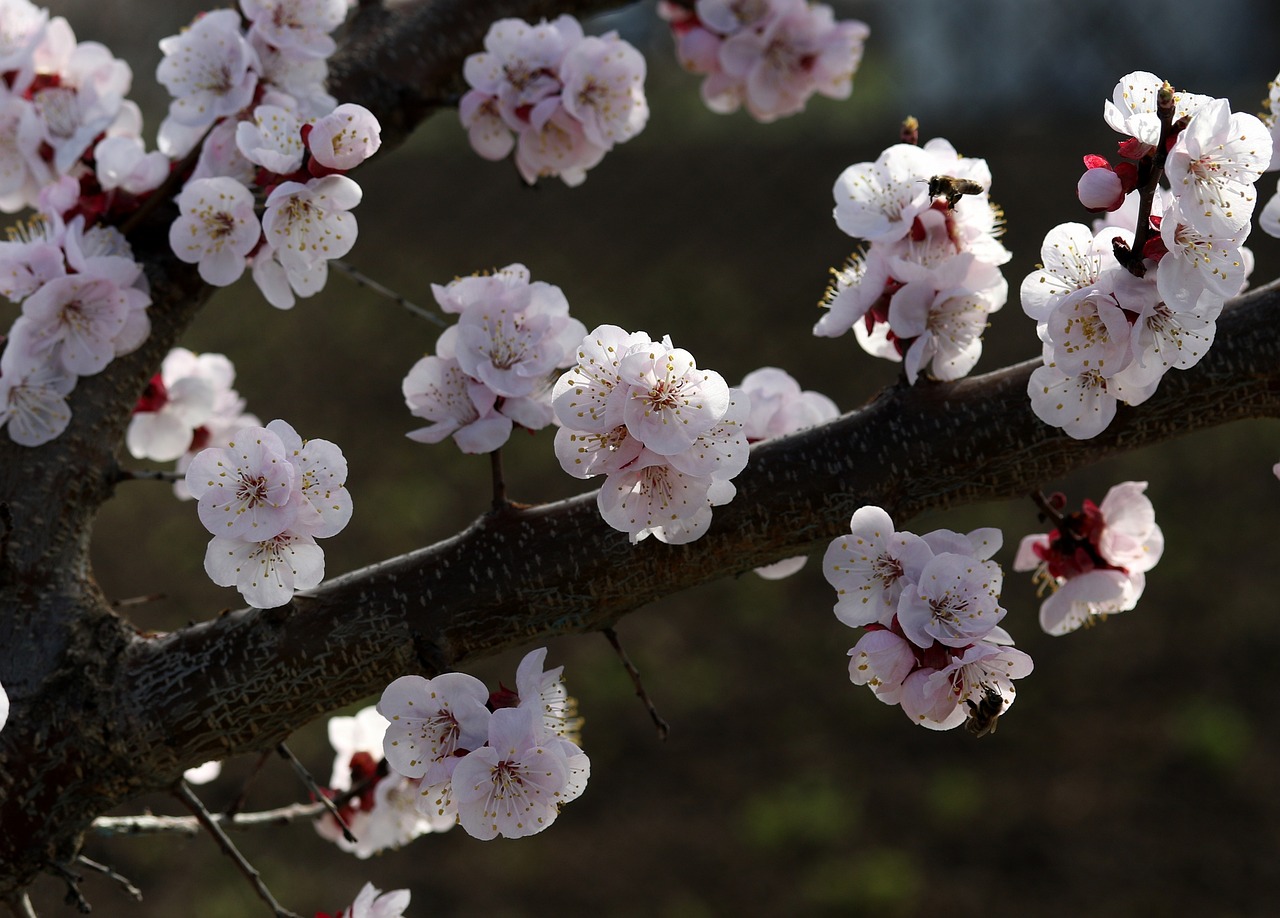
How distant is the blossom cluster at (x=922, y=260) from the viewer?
3.61 ft

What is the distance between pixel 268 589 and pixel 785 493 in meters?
0.45

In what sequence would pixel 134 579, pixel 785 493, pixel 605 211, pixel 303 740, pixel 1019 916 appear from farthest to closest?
pixel 605 211 < pixel 134 579 < pixel 303 740 < pixel 1019 916 < pixel 785 493

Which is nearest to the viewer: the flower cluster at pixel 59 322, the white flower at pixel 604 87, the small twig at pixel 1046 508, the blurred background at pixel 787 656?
the small twig at pixel 1046 508

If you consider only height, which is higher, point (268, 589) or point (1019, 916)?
point (268, 589)

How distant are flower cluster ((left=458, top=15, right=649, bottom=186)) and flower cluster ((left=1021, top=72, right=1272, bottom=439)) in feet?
2.15

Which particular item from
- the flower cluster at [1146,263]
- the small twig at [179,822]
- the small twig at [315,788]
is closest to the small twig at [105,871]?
the small twig at [179,822]

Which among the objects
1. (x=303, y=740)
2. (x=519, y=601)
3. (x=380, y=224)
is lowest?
(x=380, y=224)

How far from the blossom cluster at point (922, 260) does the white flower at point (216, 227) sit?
0.59 m

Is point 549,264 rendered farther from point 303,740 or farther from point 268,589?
point 268,589

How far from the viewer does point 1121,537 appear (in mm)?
1280

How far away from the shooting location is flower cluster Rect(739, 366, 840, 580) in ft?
4.20

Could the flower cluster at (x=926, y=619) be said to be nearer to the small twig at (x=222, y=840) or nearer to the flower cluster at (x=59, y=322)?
the small twig at (x=222, y=840)

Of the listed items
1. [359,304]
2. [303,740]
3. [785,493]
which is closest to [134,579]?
[303,740]

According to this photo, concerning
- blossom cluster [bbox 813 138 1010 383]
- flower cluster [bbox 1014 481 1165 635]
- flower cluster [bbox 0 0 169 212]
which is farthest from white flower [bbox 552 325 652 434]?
flower cluster [bbox 0 0 169 212]
